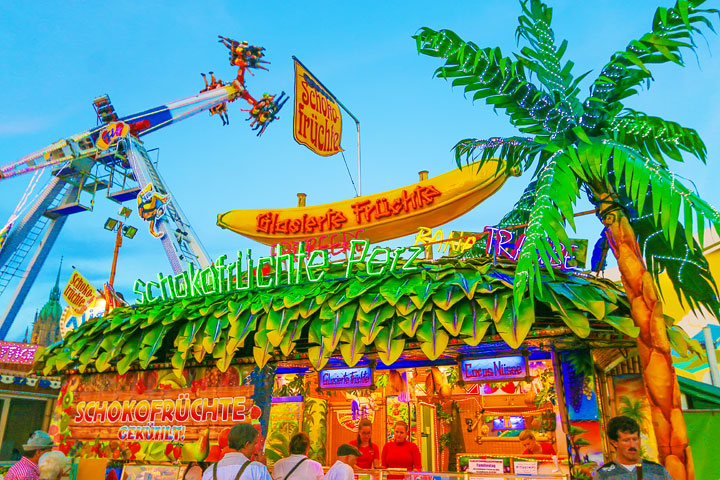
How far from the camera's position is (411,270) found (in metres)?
9.10

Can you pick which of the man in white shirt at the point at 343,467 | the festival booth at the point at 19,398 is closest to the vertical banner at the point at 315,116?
the man in white shirt at the point at 343,467

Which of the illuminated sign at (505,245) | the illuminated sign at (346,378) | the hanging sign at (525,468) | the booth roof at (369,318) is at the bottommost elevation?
the hanging sign at (525,468)

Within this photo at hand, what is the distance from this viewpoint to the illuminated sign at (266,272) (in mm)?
Result: 9516

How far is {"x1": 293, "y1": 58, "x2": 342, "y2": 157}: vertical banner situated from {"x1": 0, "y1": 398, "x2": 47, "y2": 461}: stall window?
42.6 ft

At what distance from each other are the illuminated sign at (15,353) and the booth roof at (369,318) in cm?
761

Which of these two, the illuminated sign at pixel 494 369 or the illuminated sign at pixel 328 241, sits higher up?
the illuminated sign at pixel 328 241

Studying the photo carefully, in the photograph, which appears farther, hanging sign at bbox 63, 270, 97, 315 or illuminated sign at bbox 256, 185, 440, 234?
hanging sign at bbox 63, 270, 97, 315

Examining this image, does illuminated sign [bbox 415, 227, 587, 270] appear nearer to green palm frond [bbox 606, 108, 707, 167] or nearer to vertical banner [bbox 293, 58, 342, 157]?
green palm frond [bbox 606, 108, 707, 167]

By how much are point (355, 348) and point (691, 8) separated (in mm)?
6717

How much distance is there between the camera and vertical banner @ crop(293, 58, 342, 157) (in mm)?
10828

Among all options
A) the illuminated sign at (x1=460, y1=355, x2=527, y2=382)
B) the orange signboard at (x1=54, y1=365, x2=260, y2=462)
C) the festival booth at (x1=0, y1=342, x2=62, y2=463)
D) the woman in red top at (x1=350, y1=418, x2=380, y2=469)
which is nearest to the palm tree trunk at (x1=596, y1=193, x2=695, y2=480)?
the illuminated sign at (x1=460, y1=355, x2=527, y2=382)

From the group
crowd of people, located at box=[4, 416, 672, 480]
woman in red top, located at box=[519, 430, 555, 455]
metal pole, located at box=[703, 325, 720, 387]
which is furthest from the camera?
metal pole, located at box=[703, 325, 720, 387]

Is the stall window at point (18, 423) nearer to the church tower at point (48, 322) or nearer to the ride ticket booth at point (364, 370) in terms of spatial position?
the ride ticket booth at point (364, 370)

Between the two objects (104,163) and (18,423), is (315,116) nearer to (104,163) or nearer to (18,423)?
(18,423)
